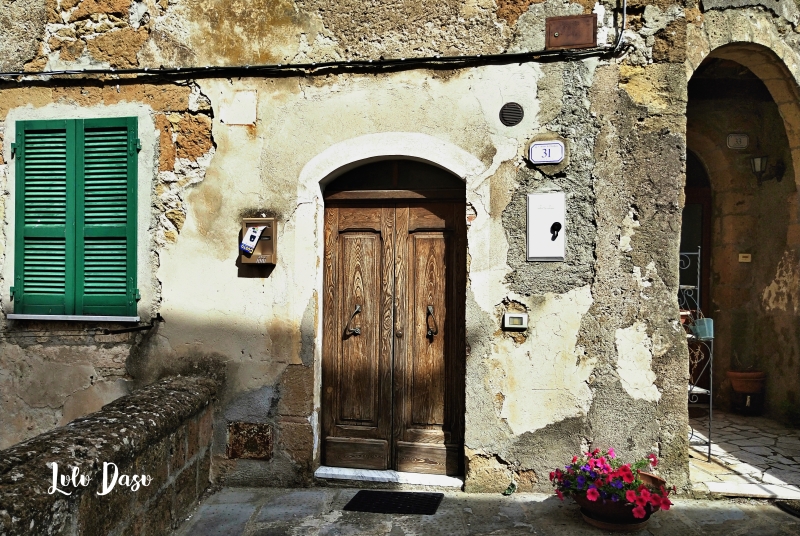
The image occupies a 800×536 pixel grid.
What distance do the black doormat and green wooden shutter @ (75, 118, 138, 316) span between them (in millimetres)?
2054

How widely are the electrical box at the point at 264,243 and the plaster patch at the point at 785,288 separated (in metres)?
4.73

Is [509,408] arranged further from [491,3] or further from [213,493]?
[491,3]

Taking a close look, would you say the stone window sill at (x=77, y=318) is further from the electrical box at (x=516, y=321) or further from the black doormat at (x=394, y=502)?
the electrical box at (x=516, y=321)

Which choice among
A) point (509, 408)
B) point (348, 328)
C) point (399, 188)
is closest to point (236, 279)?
point (348, 328)

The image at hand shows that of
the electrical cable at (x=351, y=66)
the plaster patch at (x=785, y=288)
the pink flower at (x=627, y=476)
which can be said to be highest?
the electrical cable at (x=351, y=66)

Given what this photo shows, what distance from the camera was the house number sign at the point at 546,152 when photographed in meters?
3.69

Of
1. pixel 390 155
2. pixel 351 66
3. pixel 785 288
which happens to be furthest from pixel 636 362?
pixel 785 288

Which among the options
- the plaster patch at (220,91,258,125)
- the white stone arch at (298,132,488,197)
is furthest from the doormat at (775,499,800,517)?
the plaster patch at (220,91,258,125)

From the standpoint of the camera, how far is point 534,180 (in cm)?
374

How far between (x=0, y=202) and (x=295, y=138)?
2.26 metres

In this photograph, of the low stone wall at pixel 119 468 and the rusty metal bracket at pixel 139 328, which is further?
the rusty metal bracket at pixel 139 328

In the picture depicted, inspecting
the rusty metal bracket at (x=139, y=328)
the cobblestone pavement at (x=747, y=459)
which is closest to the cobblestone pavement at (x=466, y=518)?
the cobblestone pavement at (x=747, y=459)

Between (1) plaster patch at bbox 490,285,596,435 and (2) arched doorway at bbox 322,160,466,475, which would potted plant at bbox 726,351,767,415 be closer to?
(1) plaster patch at bbox 490,285,596,435
